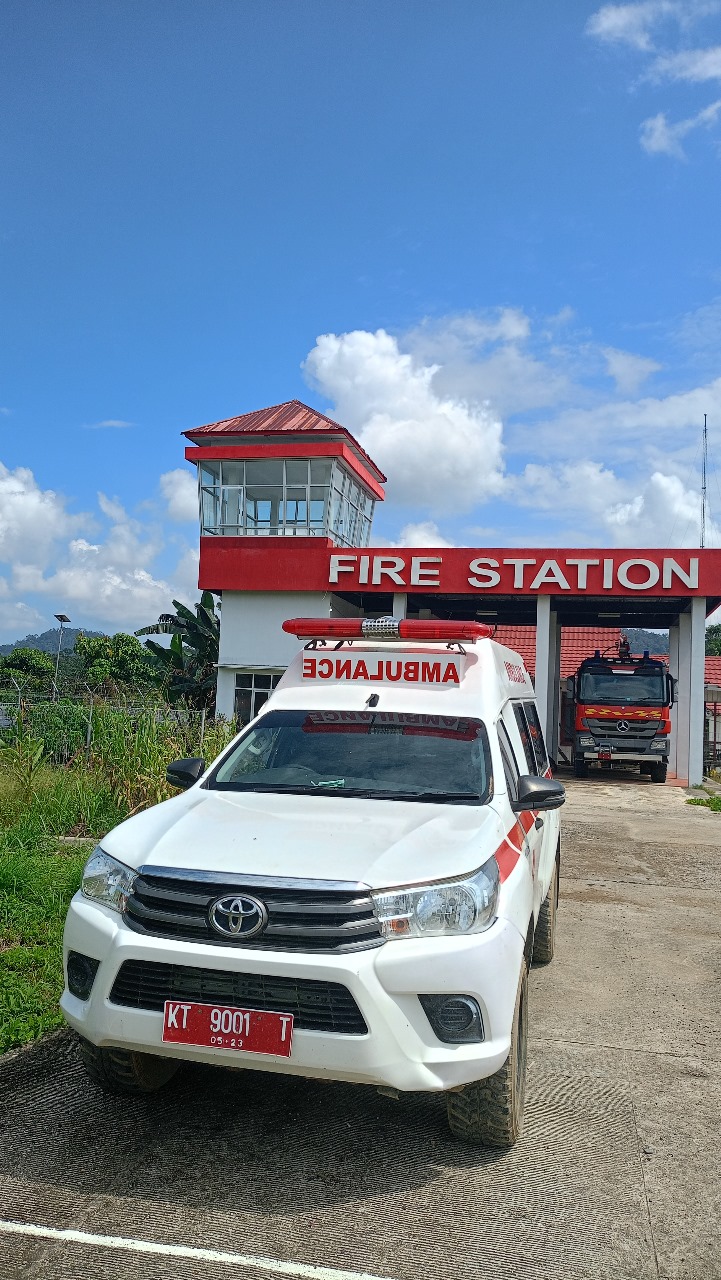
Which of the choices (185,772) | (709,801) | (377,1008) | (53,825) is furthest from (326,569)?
(377,1008)

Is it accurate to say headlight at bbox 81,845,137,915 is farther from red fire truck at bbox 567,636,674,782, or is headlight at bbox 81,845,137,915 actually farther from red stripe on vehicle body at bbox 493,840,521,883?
red fire truck at bbox 567,636,674,782

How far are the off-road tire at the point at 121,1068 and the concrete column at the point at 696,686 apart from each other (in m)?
20.1

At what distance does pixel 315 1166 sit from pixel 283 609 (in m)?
20.5

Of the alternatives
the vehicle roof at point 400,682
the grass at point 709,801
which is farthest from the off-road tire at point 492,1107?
the grass at point 709,801

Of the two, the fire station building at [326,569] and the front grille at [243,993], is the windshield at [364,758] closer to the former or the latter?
the front grille at [243,993]

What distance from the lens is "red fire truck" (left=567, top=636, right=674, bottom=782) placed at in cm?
2111

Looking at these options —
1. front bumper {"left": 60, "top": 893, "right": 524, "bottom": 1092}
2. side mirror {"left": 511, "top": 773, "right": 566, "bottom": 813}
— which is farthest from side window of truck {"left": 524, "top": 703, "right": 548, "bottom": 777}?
front bumper {"left": 60, "top": 893, "right": 524, "bottom": 1092}

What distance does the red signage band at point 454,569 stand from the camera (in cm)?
2192

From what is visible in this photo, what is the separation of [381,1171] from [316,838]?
1.21 meters

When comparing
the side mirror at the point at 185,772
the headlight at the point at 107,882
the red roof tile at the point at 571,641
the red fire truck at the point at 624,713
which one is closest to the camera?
the headlight at the point at 107,882

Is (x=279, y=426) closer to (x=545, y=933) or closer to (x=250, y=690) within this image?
(x=250, y=690)

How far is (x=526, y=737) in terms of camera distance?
20.0 feet

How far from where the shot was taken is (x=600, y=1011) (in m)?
5.43

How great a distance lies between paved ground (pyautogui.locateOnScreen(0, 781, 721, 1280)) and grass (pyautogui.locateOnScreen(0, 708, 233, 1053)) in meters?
0.55
